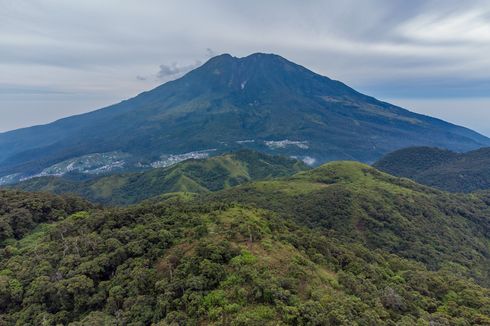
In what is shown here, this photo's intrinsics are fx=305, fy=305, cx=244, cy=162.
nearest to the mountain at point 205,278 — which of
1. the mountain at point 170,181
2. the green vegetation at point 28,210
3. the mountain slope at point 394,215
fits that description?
the green vegetation at point 28,210

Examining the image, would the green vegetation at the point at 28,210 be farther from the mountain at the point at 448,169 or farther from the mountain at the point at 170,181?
the mountain at the point at 448,169

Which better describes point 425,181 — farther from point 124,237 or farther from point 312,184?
point 124,237

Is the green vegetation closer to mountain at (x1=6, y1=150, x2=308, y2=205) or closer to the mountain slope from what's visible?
the mountain slope

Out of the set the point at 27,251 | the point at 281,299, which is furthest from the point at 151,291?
the point at 27,251

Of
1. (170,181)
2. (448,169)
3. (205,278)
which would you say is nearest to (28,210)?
(205,278)

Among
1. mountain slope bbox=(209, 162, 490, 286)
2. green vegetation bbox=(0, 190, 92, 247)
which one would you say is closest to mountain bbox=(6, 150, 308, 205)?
mountain slope bbox=(209, 162, 490, 286)

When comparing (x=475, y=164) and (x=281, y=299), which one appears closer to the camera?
(x=281, y=299)
